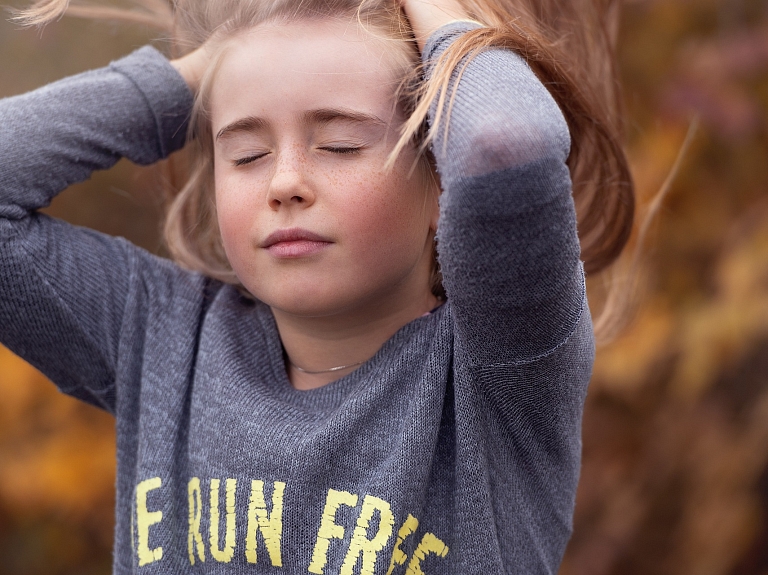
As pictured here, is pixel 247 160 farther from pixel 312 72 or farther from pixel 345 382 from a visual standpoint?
pixel 345 382

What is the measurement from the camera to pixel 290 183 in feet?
3.73

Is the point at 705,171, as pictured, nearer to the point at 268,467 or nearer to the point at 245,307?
the point at 245,307

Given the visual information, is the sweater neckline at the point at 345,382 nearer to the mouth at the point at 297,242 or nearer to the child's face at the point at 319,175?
the child's face at the point at 319,175

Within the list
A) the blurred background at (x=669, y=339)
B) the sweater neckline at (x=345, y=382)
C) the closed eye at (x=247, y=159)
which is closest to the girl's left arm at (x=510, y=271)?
the sweater neckline at (x=345, y=382)

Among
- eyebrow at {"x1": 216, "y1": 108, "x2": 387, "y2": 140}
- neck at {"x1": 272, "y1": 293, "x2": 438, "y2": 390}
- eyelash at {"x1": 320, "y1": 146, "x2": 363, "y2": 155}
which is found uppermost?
eyebrow at {"x1": 216, "y1": 108, "x2": 387, "y2": 140}

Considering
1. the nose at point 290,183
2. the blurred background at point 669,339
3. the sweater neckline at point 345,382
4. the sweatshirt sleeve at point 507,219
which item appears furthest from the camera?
the blurred background at point 669,339

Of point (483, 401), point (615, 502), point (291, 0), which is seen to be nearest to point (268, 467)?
point (483, 401)

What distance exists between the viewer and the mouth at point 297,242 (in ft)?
3.79

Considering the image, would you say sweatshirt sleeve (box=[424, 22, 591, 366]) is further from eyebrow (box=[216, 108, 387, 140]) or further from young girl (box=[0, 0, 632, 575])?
eyebrow (box=[216, 108, 387, 140])

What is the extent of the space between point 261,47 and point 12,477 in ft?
5.33

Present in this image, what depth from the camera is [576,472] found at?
4.37 feet

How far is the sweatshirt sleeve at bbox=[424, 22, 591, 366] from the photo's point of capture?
976mm

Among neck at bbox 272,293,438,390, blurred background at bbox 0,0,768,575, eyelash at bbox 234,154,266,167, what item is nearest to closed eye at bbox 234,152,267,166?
eyelash at bbox 234,154,266,167

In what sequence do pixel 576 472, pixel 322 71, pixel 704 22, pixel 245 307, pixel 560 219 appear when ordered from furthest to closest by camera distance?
pixel 704 22, pixel 245 307, pixel 576 472, pixel 322 71, pixel 560 219
